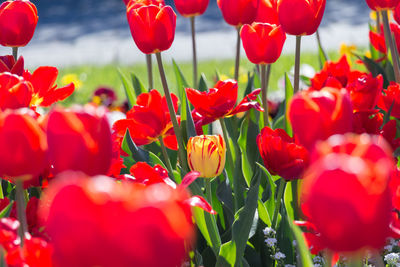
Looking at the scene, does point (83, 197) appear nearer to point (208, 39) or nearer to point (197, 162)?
point (197, 162)

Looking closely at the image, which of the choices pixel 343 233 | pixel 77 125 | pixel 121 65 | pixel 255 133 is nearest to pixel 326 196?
pixel 343 233

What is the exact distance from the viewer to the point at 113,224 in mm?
495

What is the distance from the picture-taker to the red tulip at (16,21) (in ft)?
5.05

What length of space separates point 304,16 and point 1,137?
0.91m

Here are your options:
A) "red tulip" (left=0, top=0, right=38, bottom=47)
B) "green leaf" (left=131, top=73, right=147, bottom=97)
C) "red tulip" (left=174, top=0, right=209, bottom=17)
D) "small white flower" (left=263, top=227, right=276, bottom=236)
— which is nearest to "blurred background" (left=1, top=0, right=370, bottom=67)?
"green leaf" (left=131, top=73, right=147, bottom=97)

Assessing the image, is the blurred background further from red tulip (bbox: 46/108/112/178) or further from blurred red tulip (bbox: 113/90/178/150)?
red tulip (bbox: 46/108/112/178)

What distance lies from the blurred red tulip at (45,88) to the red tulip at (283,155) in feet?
1.68

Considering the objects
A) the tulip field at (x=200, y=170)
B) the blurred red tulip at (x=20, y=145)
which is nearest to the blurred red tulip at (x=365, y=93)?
the tulip field at (x=200, y=170)

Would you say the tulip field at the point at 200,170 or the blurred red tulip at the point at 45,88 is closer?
the tulip field at the point at 200,170

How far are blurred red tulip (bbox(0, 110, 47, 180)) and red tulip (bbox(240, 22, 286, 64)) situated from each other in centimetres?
87

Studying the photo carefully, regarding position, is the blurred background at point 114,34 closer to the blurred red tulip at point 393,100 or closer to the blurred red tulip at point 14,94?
the blurred red tulip at point 393,100

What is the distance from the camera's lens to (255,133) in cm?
178

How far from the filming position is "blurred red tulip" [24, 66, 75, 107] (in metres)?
1.49

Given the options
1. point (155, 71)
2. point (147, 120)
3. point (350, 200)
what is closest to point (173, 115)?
point (147, 120)
